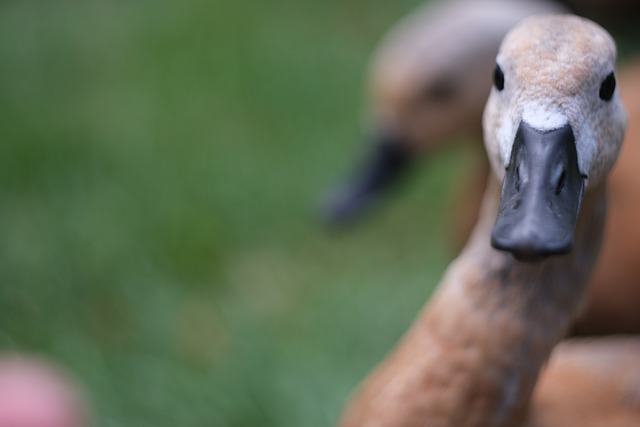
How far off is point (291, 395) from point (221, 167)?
94 centimetres

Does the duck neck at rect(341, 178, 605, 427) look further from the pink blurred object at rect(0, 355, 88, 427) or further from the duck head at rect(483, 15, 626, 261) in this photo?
the pink blurred object at rect(0, 355, 88, 427)

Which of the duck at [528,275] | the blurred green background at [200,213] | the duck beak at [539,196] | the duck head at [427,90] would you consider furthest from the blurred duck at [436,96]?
the duck beak at [539,196]

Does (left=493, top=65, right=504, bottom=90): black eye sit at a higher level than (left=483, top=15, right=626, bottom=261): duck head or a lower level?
higher

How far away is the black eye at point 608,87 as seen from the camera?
101cm

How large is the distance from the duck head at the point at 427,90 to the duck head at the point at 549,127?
0.94 meters

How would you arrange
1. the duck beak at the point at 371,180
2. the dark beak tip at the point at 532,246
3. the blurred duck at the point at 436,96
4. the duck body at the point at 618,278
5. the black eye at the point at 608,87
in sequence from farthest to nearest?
the duck beak at the point at 371,180, the blurred duck at the point at 436,96, the duck body at the point at 618,278, the black eye at the point at 608,87, the dark beak tip at the point at 532,246

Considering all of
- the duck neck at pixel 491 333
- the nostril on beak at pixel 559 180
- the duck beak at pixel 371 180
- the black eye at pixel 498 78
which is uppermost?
the duck beak at pixel 371 180

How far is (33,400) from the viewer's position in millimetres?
1527

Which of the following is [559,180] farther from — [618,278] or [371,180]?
[371,180]

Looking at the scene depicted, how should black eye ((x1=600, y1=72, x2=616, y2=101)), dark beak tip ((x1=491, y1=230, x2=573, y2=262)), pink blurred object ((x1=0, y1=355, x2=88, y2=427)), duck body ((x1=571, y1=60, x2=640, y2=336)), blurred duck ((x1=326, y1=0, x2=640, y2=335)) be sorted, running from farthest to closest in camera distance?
blurred duck ((x1=326, y1=0, x2=640, y2=335)) < duck body ((x1=571, y1=60, x2=640, y2=336)) < pink blurred object ((x1=0, y1=355, x2=88, y2=427)) < black eye ((x1=600, y1=72, x2=616, y2=101)) < dark beak tip ((x1=491, y1=230, x2=573, y2=262))

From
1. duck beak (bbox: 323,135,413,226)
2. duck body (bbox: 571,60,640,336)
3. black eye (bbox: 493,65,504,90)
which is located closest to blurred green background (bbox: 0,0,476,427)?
duck beak (bbox: 323,135,413,226)

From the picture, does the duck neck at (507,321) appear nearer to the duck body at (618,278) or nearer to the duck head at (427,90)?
the duck body at (618,278)

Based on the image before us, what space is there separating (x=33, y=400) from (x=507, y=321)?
33.3 inches

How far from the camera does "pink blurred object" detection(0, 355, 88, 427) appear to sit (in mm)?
1492
